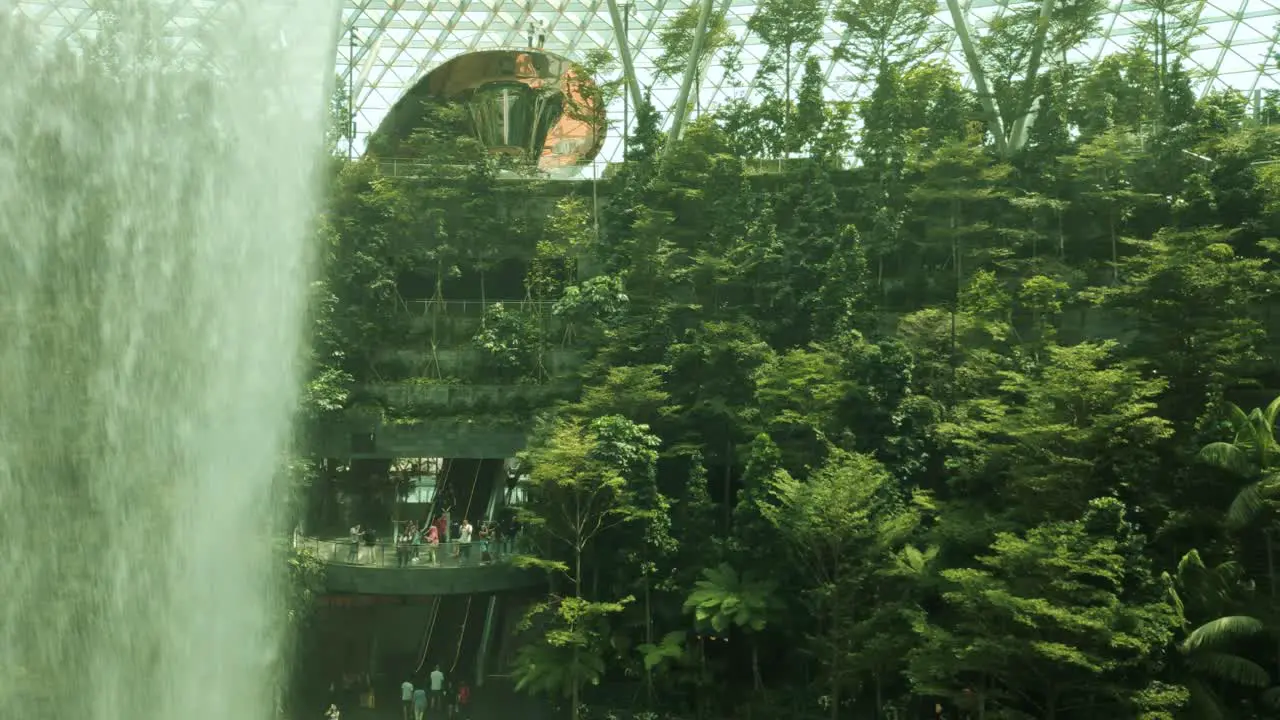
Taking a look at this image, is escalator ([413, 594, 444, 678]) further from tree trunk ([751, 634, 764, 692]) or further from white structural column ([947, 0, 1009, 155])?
white structural column ([947, 0, 1009, 155])

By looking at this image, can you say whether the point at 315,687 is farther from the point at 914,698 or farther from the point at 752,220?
the point at 752,220

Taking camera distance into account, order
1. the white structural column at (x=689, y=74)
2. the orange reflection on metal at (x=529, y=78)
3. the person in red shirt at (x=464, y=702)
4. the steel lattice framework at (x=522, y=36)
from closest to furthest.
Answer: the person in red shirt at (x=464, y=702)
the white structural column at (x=689, y=74)
the orange reflection on metal at (x=529, y=78)
the steel lattice framework at (x=522, y=36)

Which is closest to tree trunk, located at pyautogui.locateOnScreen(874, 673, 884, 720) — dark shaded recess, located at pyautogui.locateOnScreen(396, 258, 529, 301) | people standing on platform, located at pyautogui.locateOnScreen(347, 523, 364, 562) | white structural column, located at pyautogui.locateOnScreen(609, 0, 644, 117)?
people standing on platform, located at pyautogui.locateOnScreen(347, 523, 364, 562)

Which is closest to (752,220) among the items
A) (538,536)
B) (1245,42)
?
(538,536)

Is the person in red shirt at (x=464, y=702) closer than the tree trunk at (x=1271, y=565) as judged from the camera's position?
No

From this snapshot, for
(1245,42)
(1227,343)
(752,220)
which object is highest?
(1245,42)

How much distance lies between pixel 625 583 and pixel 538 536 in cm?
239

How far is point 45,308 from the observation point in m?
11.3

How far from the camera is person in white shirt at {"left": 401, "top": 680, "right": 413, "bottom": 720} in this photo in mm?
28422

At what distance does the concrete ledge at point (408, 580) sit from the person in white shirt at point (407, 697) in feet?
8.69

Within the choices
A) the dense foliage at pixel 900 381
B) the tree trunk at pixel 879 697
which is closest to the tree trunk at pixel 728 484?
the dense foliage at pixel 900 381

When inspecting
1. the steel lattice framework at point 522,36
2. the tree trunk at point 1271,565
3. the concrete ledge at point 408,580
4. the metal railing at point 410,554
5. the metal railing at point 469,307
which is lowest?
the concrete ledge at point 408,580

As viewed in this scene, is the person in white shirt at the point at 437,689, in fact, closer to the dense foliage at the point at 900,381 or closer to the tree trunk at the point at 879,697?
the dense foliage at the point at 900,381

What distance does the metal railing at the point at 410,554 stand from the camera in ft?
102
